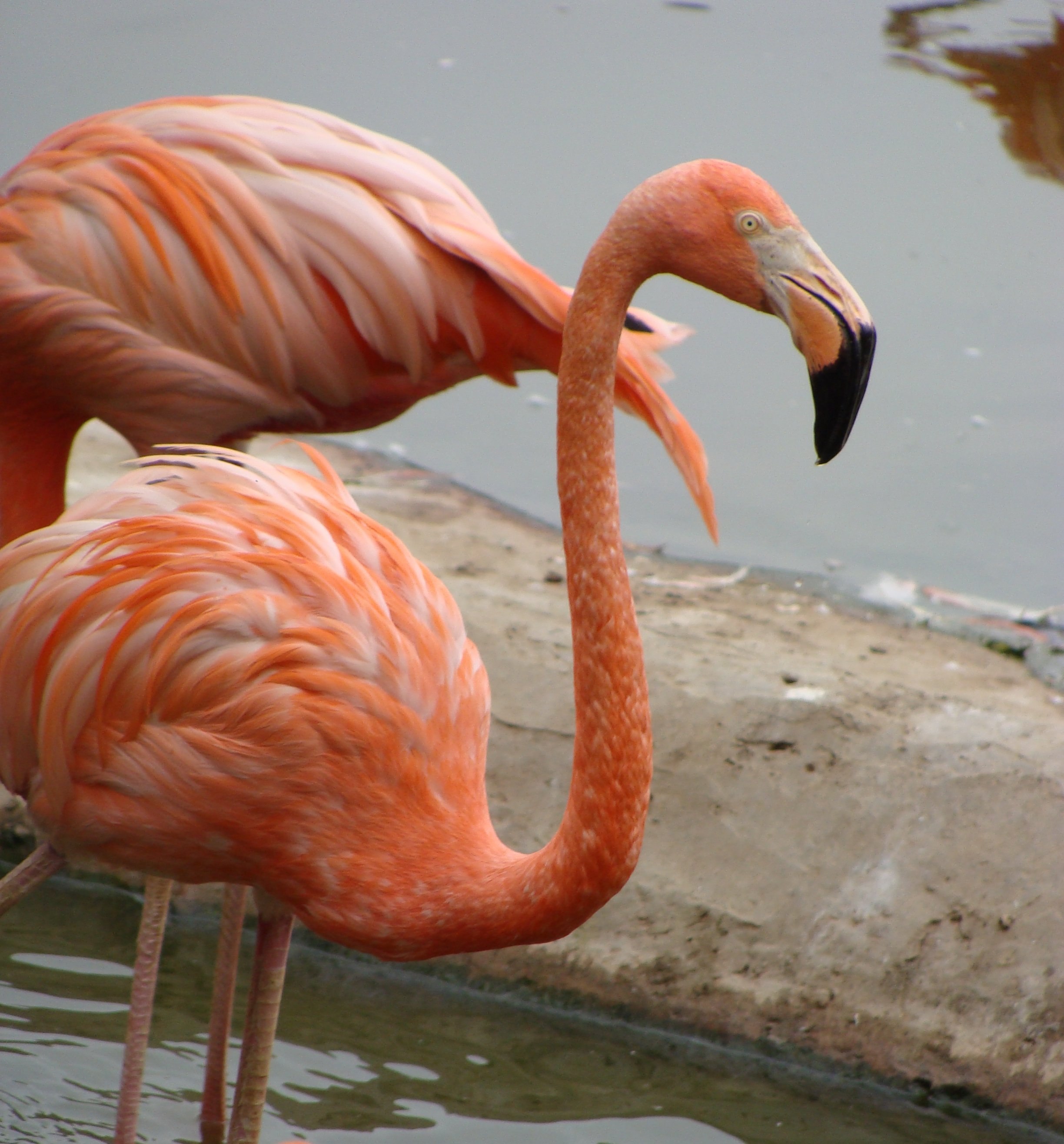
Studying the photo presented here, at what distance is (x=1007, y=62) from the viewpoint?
661cm

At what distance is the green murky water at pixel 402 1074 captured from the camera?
2.64 meters

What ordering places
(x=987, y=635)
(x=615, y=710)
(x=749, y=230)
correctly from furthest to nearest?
(x=987, y=635) → (x=615, y=710) → (x=749, y=230)

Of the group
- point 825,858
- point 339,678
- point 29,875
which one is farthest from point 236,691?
point 825,858

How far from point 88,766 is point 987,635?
2772 mm

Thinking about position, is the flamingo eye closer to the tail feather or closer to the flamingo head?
the flamingo head

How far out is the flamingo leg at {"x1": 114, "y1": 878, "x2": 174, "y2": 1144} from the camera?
94.7 inches

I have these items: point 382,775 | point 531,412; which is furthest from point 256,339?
point 531,412

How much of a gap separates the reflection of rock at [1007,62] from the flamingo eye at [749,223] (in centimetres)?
527

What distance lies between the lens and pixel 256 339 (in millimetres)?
2666

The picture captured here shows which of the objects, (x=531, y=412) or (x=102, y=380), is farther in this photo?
(x=531, y=412)

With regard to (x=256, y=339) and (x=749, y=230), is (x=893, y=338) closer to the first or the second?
(x=256, y=339)

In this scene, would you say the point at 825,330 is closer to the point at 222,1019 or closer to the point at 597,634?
the point at 597,634

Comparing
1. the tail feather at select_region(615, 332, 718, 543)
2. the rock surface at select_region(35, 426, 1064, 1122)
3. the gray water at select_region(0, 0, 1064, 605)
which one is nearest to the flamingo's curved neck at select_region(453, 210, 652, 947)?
the tail feather at select_region(615, 332, 718, 543)

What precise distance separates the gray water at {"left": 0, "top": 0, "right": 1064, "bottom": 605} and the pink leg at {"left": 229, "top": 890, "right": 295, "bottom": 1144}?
252 cm
